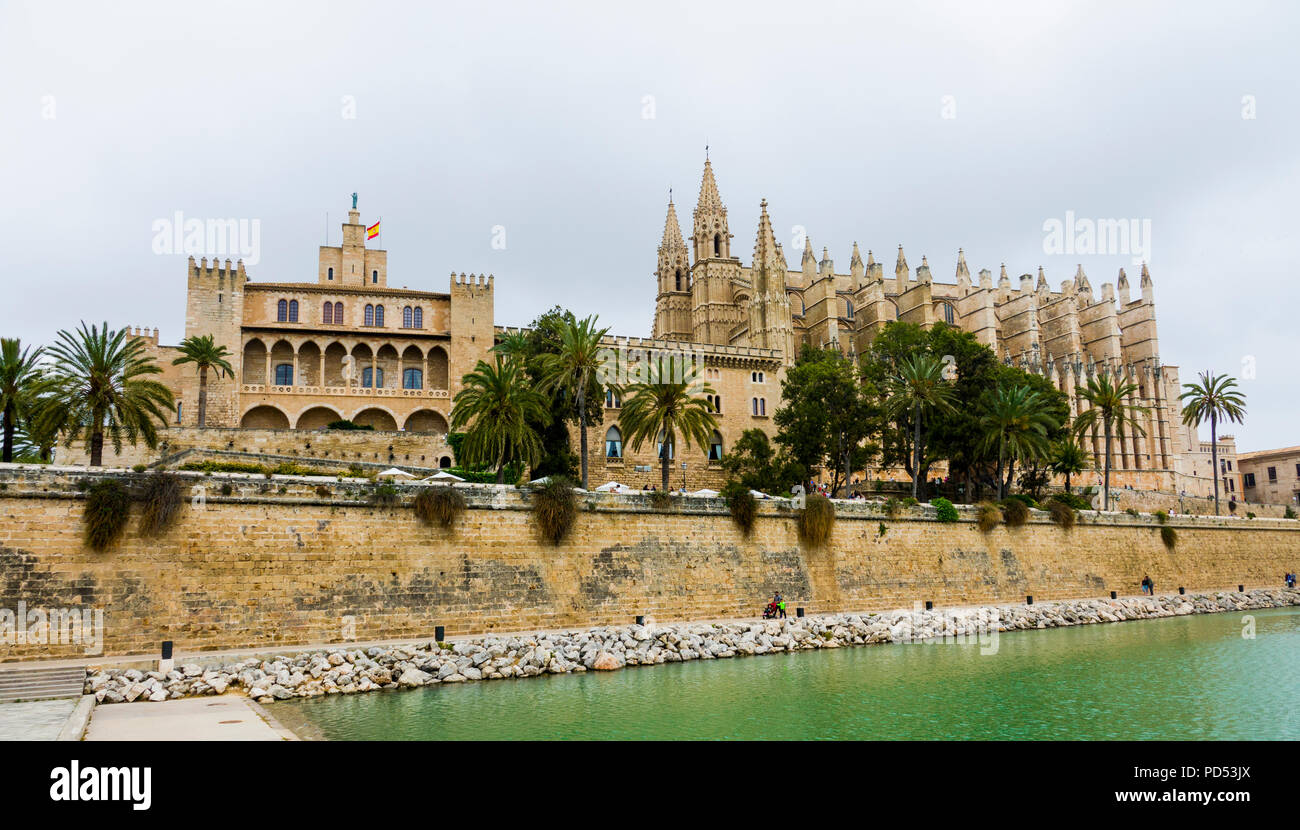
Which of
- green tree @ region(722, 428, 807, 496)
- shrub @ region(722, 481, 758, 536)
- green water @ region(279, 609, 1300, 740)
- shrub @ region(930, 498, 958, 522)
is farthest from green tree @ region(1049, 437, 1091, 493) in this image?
shrub @ region(722, 481, 758, 536)

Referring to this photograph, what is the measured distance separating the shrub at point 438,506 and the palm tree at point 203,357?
75.1 ft

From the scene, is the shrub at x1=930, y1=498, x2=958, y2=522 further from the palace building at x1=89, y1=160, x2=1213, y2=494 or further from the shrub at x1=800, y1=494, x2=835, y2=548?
the palace building at x1=89, y1=160, x2=1213, y2=494

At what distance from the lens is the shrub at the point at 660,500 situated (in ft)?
91.8

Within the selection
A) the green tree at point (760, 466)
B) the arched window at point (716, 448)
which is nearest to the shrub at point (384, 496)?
the green tree at point (760, 466)

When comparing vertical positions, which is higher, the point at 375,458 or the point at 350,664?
the point at 375,458

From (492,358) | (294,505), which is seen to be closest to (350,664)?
(294,505)

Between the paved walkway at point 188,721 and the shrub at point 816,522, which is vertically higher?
the shrub at point 816,522

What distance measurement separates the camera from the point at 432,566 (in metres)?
23.5

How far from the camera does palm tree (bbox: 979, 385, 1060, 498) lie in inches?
1612

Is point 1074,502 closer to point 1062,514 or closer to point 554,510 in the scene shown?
point 1062,514

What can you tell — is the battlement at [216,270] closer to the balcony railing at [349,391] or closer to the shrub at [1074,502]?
the balcony railing at [349,391]

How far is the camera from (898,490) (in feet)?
172
